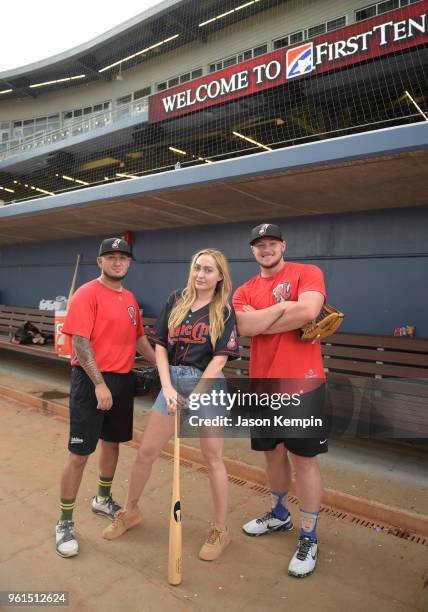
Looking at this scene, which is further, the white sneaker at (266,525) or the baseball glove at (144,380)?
the baseball glove at (144,380)

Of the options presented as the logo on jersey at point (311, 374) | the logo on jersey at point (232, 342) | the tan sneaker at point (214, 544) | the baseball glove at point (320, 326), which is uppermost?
the baseball glove at point (320, 326)

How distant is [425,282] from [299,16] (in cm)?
1346

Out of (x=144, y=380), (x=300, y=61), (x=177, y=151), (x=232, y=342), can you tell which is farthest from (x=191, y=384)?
(x=177, y=151)

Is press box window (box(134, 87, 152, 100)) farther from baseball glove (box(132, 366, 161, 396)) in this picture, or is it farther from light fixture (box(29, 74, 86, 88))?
baseball glove (box(132, 366, 161, 396))

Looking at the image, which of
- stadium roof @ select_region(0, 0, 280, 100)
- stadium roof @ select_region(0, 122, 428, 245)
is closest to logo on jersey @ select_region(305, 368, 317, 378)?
stadium roof @ select_region(0, 122, 428, 245)

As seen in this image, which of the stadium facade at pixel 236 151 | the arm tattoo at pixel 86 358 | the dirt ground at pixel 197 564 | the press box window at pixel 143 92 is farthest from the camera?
the press box window at pixel 143 92

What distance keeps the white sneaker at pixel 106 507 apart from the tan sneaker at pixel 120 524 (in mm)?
191

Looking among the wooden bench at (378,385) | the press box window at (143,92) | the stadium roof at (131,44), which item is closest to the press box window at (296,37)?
the stadium roof at (131,44)

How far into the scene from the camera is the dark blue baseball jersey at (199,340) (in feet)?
7.79

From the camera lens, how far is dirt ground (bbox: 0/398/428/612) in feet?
6.98

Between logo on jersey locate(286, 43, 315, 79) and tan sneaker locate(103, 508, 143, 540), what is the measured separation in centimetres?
1114

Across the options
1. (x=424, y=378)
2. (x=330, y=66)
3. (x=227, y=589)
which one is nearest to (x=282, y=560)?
(x=227, y=589)

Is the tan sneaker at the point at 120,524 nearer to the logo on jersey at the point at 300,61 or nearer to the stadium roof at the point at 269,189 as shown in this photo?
the stadium roof at the point at 269,189

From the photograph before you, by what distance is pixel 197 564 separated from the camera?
2418 mm
